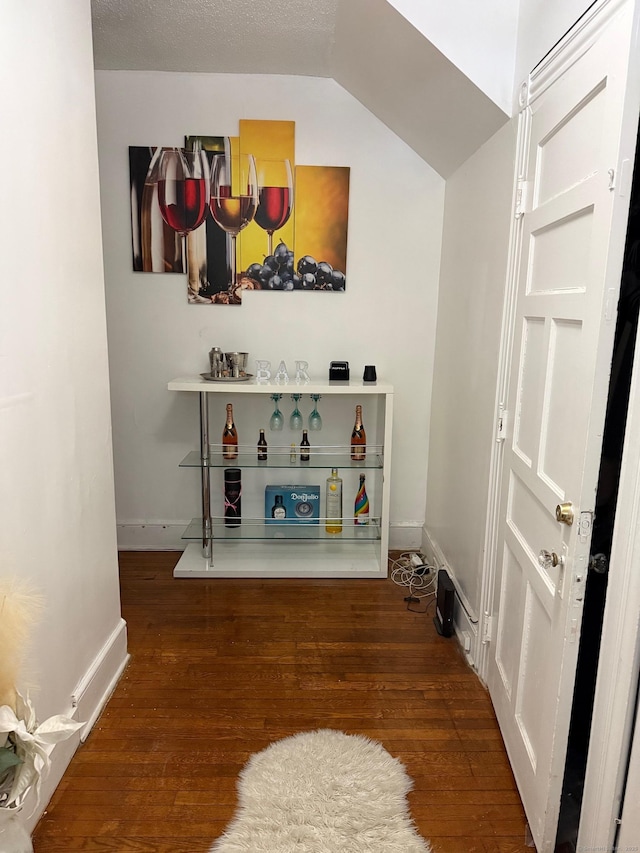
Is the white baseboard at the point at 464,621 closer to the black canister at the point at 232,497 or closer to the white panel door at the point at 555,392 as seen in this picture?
the white panel door at the point at 555,392

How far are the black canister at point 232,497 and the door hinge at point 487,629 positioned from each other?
1618 millimetres

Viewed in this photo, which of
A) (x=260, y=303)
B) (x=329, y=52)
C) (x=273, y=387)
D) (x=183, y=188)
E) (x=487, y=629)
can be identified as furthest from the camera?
(x=260, y=303)

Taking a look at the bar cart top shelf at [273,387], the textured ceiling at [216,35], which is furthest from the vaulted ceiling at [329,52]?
the bar cart top shelf at [273,387]

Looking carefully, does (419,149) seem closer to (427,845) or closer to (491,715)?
(491,715)

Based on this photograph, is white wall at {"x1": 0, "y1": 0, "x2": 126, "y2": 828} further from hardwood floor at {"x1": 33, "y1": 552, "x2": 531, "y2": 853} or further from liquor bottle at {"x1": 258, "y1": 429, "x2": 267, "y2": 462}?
→ liquor bottle at {"x1": 258, "y1": 429, "x2": 267, "y2": 462}

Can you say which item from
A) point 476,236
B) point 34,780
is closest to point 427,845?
point 34,780

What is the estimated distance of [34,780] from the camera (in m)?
0.89

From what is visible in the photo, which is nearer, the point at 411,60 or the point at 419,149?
the point at 411,60

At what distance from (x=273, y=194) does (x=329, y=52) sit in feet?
2.42

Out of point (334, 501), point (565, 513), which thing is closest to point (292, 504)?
point (334, 501)

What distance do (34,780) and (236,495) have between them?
254cm

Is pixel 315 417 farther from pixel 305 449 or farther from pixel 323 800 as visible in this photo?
pixel 323 800

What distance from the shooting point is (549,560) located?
153 centimetres

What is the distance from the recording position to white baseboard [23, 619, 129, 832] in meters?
1.73
